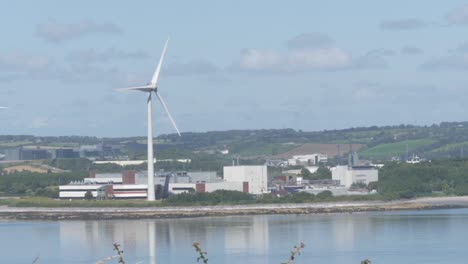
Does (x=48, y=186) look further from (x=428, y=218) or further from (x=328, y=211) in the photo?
(x=428, y=218)

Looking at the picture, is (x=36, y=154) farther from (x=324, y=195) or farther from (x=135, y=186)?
(x=324, y=195)

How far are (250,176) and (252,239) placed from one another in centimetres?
3583

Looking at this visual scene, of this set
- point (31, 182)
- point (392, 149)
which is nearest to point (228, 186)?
point (31, 182)

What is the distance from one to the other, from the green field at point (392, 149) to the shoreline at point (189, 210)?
58.5 m

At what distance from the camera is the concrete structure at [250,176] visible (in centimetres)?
7956

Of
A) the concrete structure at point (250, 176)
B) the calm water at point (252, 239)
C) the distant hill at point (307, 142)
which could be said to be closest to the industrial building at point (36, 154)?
the distant hill at point (307, 142)

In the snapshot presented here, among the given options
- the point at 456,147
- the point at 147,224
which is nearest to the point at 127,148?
the point at 456,147

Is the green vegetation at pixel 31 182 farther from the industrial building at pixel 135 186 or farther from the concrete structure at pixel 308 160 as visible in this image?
the concrete structure at pixel 308 160

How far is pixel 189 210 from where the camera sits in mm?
66875

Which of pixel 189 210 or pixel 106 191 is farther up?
pixel 106 191

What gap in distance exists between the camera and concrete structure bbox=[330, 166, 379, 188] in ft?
286

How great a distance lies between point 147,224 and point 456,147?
82997 millimetres

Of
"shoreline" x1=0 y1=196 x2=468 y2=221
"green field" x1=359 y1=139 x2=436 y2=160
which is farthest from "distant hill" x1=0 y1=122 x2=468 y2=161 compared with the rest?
"shoreline" x1=0 y1=196 x2=468 y2=221

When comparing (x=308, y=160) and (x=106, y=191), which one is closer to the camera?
(x=106, y=191)
